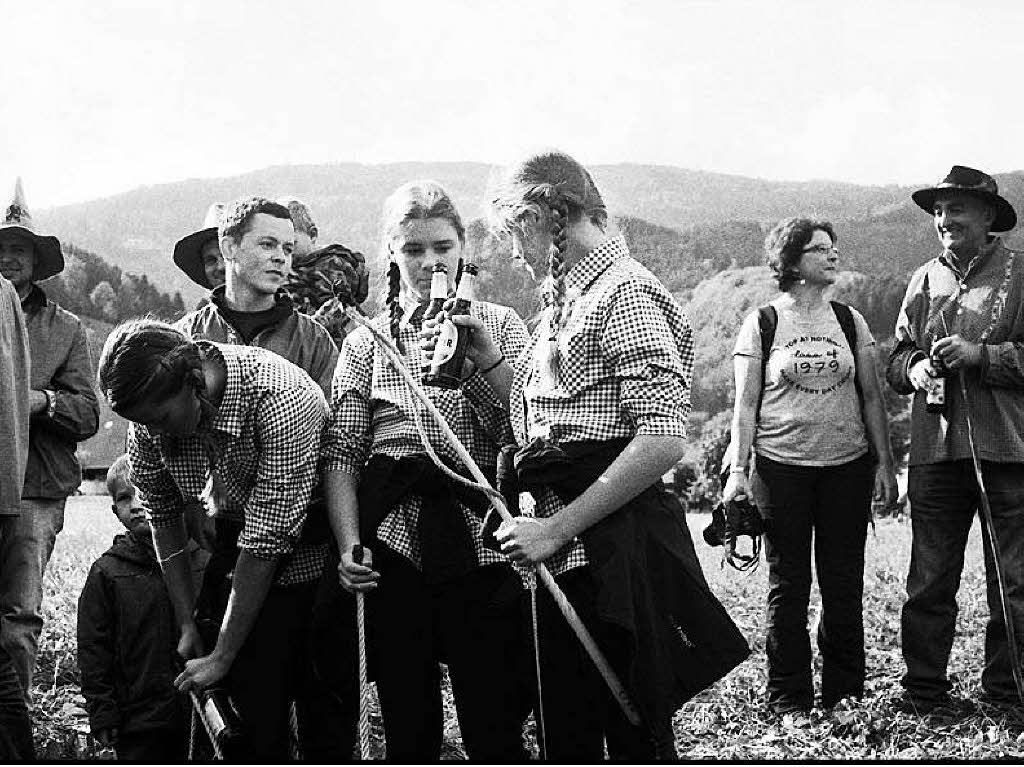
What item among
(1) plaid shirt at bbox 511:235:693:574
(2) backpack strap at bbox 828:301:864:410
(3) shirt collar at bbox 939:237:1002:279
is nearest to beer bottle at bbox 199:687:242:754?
(1) plaid shirt at bbox 511:235:693:574

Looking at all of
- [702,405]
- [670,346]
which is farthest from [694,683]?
[702,405]

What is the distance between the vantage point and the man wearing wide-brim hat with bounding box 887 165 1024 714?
5027 millimetres

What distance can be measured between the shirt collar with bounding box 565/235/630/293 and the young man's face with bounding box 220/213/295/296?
148 centimetres

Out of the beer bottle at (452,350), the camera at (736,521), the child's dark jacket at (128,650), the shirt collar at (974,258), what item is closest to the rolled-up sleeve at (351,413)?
the beer bottle at (452,350)

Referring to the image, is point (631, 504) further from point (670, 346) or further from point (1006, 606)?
point (1006, 606)

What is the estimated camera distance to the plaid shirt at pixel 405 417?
135 inches

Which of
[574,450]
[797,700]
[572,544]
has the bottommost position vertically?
[797,700]

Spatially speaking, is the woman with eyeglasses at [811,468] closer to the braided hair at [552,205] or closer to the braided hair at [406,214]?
the braided hair at [406,214]

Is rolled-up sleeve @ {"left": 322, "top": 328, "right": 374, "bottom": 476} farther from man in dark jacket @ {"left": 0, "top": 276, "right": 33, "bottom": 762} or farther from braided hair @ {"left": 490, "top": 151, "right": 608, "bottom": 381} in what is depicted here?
man in dark jacket @ {"left": 0, "top": 276, "right": 33, "bottom": 762}

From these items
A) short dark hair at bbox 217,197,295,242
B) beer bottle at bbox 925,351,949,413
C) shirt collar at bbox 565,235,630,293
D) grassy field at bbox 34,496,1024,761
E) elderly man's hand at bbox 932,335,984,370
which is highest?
short dark hair at bbox 217,197,295,242

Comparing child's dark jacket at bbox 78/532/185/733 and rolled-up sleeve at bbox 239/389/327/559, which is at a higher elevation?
rolled-up sleeve at bbox 239/389/327/559

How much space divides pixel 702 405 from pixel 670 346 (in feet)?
24.7

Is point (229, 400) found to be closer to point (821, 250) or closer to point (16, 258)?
point (16, 258)

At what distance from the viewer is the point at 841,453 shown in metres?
5.24
